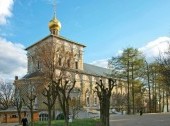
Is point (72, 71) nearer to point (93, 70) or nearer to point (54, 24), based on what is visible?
point (54, 24)

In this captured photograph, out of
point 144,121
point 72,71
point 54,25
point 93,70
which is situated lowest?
point 144,121

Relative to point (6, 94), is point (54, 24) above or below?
above

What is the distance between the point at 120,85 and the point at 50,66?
55.3 ft

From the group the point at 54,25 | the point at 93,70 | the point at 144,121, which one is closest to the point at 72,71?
the point at 54,25

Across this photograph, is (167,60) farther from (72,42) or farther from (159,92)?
(72,42)

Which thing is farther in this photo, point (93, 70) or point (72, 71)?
point (93, 70)

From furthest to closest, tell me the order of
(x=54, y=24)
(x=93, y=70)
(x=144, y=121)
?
(x=93, y=70)
(x=54, y=24)
(x=144, y=121)

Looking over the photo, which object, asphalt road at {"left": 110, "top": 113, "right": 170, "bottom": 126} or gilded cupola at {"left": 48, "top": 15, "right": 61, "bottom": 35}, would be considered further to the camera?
gilded cupola at {"left": 48, "top": 15, "right": 61, "bottom": 35}

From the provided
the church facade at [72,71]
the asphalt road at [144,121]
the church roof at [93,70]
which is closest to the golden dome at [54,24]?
the church facade at [72,71]

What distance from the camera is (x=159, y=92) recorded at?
78.1 metres

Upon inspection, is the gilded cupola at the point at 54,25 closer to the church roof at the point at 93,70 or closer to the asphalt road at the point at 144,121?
the church roof at the point at 93,70

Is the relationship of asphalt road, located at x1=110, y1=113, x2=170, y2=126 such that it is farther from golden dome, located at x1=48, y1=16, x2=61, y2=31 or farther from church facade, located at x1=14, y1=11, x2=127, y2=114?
golden dome, located at x1=48, y1=16, x2=61, y2=31

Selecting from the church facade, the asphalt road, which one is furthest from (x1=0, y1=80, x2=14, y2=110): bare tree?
the asphalt road

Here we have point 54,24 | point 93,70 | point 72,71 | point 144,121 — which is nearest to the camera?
point 144,121
